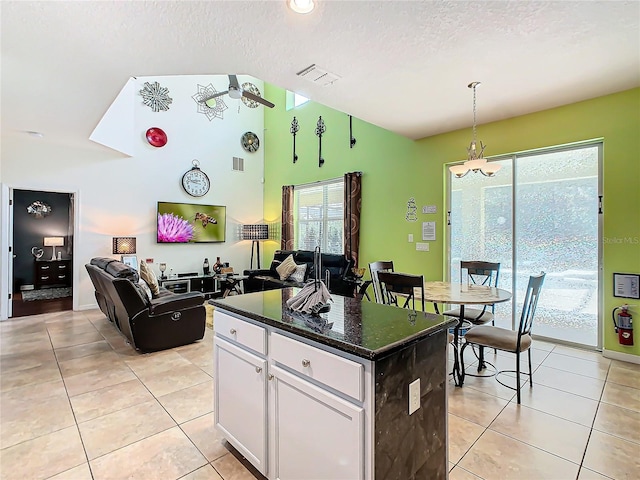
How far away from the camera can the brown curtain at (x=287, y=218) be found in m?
7.11

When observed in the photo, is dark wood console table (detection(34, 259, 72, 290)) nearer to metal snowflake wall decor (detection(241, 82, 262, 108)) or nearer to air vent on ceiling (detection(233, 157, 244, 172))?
air vent on ceiling (detection(233, 157, 244, 172))

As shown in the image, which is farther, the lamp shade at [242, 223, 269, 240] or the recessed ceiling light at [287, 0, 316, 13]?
the lamp shade at [242, 223, 269, 240]

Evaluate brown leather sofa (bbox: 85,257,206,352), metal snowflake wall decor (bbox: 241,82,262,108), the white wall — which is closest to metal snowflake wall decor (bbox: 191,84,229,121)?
the white wall

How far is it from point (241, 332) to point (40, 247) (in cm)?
845

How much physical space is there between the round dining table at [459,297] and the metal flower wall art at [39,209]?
879cm

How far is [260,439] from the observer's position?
1.64 meters

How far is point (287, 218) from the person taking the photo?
714cm

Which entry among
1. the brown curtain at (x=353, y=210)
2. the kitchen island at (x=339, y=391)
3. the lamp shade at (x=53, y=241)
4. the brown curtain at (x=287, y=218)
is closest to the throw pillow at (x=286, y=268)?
the brown curtain at (x=287, y=218)

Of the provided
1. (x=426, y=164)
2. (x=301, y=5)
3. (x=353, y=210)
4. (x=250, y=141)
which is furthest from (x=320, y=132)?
(x=301, y=5)

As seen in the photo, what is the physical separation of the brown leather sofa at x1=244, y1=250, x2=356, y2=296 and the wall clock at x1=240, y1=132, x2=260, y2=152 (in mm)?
2845

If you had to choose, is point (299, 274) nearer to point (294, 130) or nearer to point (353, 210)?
point (353, 210)

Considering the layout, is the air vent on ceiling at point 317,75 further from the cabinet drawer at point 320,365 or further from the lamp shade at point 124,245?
the lamp shade at point 124,245

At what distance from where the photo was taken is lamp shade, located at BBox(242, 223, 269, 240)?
7359 millimetres

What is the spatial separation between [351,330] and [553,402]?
2248mm
